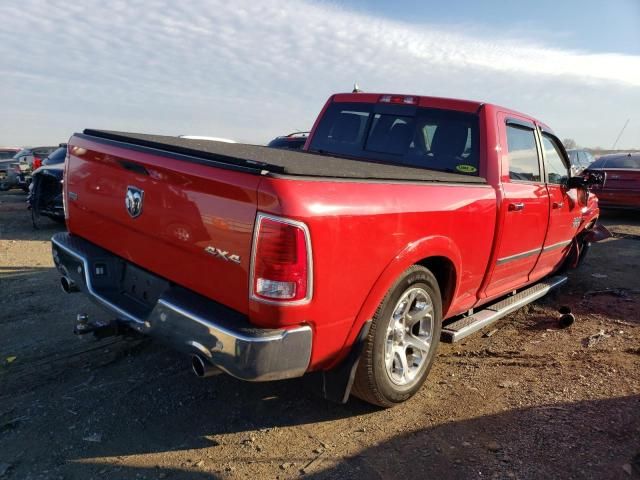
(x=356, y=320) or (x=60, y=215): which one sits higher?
(x=356, y=320)

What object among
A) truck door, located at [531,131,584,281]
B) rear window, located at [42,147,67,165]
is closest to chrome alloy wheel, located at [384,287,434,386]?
truck door, located at [531,131,584,281]

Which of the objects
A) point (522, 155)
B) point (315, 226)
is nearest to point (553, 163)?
point (522, 155)

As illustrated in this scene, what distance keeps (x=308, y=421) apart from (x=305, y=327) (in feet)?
3.29

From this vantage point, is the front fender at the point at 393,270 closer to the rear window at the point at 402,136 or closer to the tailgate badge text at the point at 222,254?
the tailgate badge text at the point at 222,254

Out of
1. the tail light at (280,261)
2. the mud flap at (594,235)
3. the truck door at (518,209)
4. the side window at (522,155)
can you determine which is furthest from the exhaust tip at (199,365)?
the mud flap at (594,235)

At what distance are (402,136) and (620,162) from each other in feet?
32.5

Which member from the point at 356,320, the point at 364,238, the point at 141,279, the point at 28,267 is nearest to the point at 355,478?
the point at 356,320

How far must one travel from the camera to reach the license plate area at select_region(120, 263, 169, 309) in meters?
2.97

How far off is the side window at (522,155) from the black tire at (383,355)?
1.45 m

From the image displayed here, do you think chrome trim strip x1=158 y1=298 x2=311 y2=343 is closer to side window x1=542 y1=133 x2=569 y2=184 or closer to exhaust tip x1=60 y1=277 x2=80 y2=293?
exhaust tip x1=60 y1=277 x2=80 y2=293

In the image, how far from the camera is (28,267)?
22.1ft

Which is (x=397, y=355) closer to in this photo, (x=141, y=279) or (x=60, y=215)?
(x=141, y=279)

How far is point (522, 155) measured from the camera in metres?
4.44

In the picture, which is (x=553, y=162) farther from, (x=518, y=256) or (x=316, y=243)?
(x=316, y=243)
